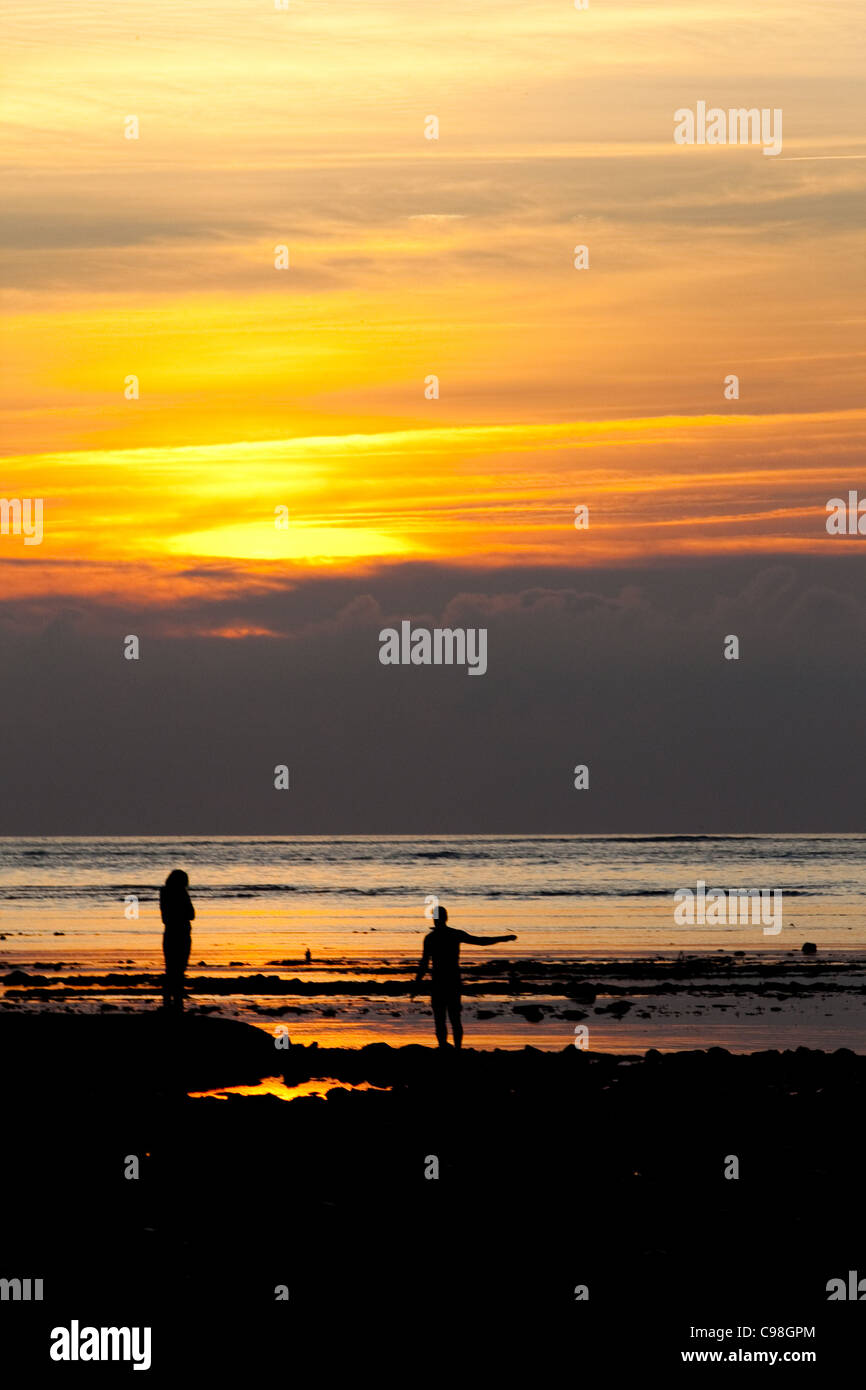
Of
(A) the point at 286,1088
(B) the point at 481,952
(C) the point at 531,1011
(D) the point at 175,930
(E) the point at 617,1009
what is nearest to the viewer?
(A) the point at 286,1088

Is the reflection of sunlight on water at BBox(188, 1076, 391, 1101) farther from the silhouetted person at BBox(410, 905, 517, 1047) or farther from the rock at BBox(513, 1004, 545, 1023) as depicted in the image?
the rock at BBox(513, 1004, 545, 1023)

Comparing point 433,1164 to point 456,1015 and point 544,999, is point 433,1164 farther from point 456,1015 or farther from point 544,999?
point 544,999

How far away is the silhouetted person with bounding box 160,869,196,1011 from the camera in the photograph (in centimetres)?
2512

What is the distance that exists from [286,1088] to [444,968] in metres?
3.03

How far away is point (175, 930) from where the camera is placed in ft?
82.7

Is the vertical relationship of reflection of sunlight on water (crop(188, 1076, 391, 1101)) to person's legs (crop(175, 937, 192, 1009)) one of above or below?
below

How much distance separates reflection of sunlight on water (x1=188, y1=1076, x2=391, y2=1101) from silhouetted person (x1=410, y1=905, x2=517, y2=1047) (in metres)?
1.83

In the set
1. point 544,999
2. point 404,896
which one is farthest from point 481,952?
point 404,896

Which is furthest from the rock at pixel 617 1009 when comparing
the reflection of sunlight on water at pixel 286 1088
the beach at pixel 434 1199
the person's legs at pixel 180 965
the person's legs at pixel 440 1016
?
the reflection of sunlight on water at pixel 286 1088

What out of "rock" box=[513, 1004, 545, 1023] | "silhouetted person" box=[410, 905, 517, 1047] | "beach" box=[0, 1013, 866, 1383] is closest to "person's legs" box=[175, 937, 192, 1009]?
"beach" box=[0, 1013, 866, 1383]

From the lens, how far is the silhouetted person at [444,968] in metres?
23.2

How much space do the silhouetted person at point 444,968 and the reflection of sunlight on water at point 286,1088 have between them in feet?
5.99

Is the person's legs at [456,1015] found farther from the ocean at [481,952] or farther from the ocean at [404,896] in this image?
the ocean at [404,896]

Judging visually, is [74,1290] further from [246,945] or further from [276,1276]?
[246,945]
